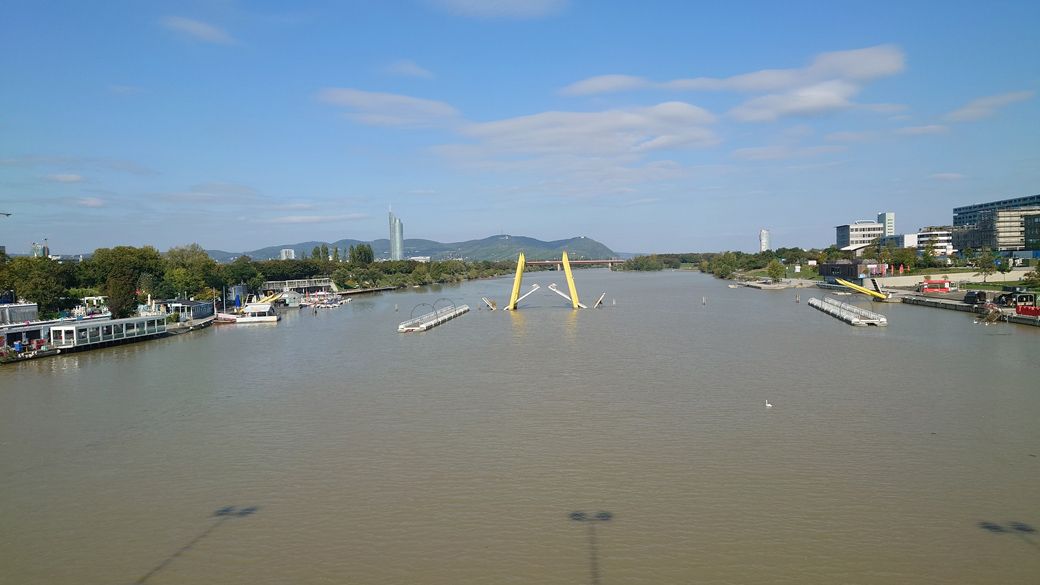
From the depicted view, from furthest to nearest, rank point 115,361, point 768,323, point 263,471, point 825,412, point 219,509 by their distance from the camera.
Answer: point 768,323, point 115,361, point 825,412, point 263,471, point 219,509

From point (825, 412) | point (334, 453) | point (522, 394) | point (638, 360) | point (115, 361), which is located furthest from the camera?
point (115, 361)

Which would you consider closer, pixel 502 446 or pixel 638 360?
pixel 502 446

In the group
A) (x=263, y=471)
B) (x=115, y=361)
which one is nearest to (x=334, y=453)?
(x=263, y=471)

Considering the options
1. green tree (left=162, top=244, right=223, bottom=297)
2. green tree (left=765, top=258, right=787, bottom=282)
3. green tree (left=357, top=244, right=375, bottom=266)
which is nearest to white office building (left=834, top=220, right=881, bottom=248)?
green tree (left=765, top=258, right=787, bottom=282)

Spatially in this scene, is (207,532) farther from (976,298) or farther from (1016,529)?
(976,298)

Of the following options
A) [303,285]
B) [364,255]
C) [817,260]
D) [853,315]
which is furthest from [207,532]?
[817,260]

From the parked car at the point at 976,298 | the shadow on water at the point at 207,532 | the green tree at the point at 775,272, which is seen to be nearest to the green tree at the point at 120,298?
the shadow on water at the point at 207,532

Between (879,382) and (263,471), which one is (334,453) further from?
(879,382)
